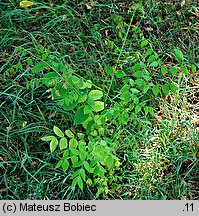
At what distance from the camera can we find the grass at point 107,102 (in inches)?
98.5

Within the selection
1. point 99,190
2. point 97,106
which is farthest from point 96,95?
point 99,190

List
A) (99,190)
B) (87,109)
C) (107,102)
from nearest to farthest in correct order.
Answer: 1. (87,109)
2. (99,190)
3. (107,102)

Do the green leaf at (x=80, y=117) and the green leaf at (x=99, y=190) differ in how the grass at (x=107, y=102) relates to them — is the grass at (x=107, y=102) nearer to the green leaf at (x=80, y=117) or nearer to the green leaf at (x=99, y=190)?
the green leaf at (x=99, y=190)

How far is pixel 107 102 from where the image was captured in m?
2.79

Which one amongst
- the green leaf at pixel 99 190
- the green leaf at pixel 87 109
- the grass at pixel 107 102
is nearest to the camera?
the green leaf at pixel 87 109

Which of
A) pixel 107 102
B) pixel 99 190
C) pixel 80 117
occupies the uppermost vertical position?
pixel 80 117

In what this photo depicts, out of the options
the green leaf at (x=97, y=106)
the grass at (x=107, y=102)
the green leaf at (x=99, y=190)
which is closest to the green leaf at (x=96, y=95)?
the green leaf at (x=97, y=106)

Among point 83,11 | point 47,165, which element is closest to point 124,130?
point 47,165

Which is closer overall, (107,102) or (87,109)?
(87,109)

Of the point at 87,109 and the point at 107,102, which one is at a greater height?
the point at 87,109

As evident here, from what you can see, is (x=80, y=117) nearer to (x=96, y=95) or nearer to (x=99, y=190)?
(x=96, y=95)

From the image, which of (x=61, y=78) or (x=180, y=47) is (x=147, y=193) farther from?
(x=180, y=47)

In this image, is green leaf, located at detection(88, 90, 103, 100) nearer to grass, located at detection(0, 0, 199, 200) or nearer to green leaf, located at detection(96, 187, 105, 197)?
grass, located at detection(0, 0, 199, 200)

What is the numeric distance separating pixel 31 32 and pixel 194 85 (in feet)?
3.86
